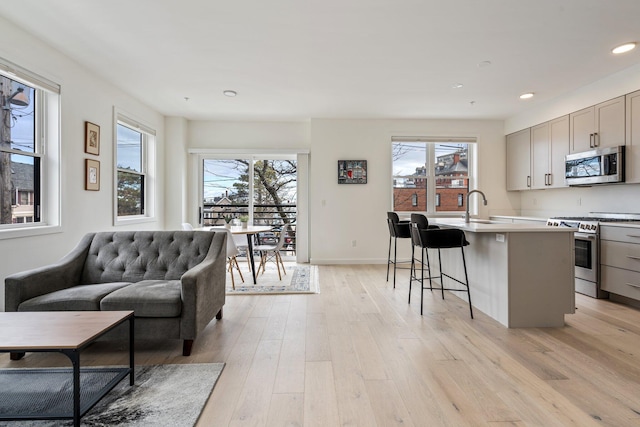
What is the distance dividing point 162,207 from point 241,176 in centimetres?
143

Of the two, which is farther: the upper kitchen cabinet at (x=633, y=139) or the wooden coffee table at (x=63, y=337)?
the upper kitchen cabinet at (x=633, y=139)

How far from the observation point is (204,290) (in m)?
2.41

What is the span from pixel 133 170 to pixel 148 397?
393 cm

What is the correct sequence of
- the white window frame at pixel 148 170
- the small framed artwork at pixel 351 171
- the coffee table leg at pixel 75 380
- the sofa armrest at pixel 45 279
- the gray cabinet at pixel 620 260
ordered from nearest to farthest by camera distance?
the coffee table leg at pixel 75 380
the sofa armrest at pixel 45 279
the gray cabinet at pixel 620 260
the white window frame at pixel 148 170
the small framed artwork at pixel 351 171

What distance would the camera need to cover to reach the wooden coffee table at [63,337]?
1.42m

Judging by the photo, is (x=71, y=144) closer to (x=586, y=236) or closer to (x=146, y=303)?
(x=146, y=303)

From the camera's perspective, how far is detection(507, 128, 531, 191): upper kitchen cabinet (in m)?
5.17

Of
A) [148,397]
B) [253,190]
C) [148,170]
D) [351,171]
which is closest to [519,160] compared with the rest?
[351,171]

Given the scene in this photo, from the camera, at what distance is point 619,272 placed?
3402mm

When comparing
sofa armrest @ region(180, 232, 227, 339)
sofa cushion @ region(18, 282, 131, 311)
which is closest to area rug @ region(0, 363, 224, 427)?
sofa armrest @ region(180, 232, 227, 339)

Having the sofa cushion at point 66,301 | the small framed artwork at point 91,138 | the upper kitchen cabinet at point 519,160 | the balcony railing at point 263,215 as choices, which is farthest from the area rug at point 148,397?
the upper kitchen cabinet at point 519,160

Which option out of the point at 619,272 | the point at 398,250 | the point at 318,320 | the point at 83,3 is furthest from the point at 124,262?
the point at 619,272

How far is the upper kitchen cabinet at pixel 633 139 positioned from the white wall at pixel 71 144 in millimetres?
5957

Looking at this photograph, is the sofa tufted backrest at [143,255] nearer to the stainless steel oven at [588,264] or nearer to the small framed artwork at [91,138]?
the small framed artwork at [91,138]
